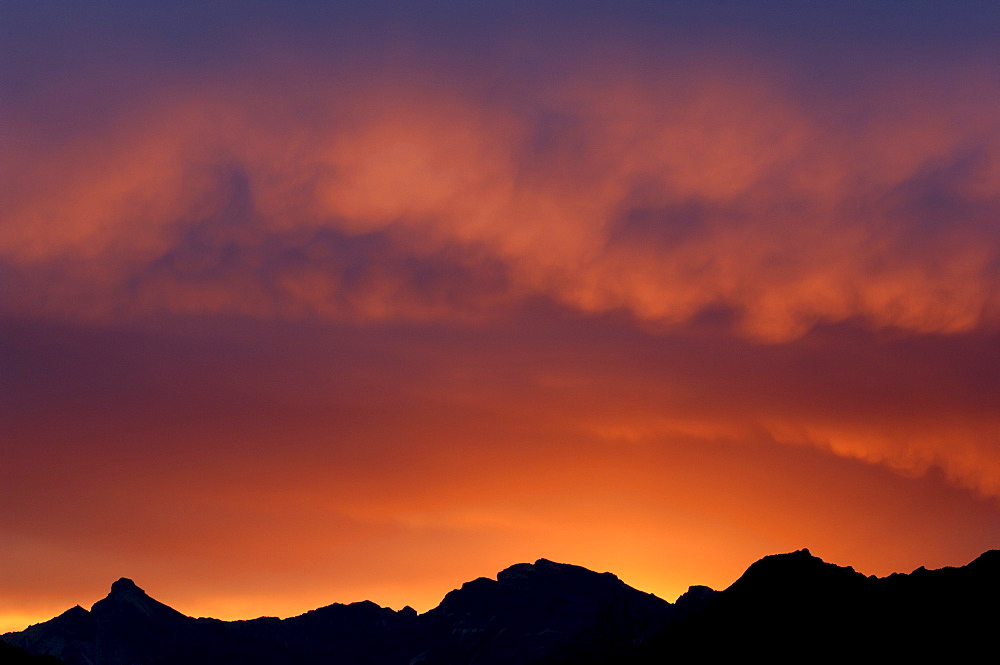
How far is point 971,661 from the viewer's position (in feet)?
396

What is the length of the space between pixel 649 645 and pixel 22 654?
92.7m

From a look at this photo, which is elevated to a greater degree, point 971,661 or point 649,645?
point 649,645

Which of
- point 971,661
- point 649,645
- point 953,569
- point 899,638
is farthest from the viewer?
point 649,645

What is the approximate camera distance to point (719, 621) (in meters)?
157

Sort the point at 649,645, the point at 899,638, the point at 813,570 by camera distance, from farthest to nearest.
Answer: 1. the point at 649,645
2. the point at 813,570
3. the point at 899,638

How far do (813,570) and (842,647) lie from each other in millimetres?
20000

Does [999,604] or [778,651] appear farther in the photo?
[778,651]

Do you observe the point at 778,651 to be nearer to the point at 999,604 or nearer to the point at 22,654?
the point at 999,604

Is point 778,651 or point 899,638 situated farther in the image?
point 778,651

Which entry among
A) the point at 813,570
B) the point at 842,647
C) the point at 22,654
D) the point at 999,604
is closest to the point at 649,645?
the point at 813,570

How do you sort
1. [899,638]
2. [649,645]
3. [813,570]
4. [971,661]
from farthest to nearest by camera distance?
[649,645] → [813,570] → [899,638] → [971,661]

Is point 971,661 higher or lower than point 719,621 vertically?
lower

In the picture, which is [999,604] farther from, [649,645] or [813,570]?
[649,645]

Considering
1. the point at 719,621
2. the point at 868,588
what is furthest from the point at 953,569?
the point at 719,621
